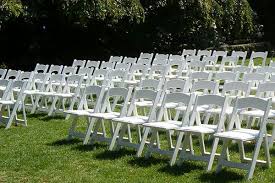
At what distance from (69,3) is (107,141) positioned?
9.93m

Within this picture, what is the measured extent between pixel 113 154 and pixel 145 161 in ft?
2.07

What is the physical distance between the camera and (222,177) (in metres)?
6.22

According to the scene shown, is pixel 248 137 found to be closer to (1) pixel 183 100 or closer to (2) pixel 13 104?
(1) pixel 183 100

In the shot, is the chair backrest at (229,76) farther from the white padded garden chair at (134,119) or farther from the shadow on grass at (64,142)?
the shadow on grass at (64,142)

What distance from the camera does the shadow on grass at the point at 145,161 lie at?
6.93 m

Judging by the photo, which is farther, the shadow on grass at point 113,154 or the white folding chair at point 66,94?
the white folding chair at point 66,94

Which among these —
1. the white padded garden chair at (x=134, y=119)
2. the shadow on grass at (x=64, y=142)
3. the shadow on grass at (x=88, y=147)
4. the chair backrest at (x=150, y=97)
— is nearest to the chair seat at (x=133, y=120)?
the white padded garden chair at (x=134, y=119)

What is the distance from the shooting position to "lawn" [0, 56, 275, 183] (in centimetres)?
632

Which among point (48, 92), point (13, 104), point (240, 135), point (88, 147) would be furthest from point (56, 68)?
point (240, 135)

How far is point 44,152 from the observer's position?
7793 millimetres

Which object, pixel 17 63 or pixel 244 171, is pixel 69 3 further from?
pixel 244 171

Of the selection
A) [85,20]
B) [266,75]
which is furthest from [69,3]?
[266,75]

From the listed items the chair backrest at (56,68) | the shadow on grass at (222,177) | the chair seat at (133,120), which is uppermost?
the chair backrest at (56,68)

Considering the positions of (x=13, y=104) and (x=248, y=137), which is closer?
(x=248, y=137)
